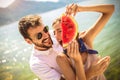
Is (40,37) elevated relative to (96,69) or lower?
elevated

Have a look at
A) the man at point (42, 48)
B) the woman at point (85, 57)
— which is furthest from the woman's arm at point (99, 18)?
the man at point (42, 48)

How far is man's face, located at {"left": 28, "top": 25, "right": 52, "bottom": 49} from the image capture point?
8.74 feet

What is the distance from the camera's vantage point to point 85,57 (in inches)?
107

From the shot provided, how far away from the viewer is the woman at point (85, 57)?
264cm

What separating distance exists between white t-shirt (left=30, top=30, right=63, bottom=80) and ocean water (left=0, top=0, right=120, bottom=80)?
10 cm

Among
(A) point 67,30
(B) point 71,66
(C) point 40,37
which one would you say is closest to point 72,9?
(A) point 67,30

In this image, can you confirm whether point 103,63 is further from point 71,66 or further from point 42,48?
point 42,48

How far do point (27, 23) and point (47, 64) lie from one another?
40 cm

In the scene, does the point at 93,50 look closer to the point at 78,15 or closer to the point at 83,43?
the point at 83,43

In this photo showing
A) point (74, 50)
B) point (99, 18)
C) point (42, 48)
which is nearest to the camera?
point (74, 50)

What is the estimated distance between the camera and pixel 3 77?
9.60 feet

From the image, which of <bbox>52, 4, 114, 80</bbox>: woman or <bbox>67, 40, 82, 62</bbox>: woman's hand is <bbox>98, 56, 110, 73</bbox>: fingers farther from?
<bbox>67, 40, 82, 62</bbox>: woman's hand

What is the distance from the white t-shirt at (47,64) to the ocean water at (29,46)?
4.0 inches

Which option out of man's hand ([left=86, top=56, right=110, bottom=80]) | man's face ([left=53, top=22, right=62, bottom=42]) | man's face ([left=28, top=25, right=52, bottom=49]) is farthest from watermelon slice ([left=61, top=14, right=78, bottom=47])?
man's hand ([left=86, top=56, right=110, bottom=80])
